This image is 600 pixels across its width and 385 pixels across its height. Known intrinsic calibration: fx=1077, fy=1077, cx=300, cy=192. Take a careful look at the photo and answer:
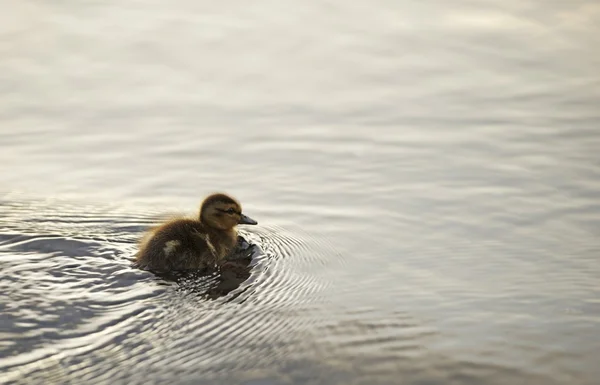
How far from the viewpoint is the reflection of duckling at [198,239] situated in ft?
19.0

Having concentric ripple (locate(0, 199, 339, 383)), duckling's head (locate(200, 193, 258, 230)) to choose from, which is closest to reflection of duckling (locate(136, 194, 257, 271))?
duckling's head (locate(200, 193, 258, 230))

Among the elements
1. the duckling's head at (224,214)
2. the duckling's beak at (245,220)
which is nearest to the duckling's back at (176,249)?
the duckling's head at (224,214)

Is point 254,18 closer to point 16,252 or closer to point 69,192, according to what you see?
point 69,192

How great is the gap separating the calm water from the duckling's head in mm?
154

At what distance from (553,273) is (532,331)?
701 millimetres

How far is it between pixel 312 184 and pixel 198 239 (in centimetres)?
103

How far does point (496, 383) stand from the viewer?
4461 millimetres

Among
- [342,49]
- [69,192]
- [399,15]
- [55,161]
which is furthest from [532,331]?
[399,15]

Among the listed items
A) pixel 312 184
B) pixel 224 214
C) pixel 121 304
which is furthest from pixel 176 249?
pixel 312 184

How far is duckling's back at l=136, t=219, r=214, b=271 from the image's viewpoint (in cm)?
575

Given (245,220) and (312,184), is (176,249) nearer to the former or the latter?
(245,220)

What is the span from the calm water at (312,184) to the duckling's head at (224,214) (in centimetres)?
15

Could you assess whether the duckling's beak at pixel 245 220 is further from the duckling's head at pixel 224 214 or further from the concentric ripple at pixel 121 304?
the concentric ripple at pixel 121 304

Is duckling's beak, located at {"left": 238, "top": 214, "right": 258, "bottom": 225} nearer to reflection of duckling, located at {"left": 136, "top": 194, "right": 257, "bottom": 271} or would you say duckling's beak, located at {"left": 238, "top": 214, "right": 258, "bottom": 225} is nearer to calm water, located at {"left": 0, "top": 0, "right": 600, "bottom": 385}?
reflection of duckling, located at {"left": 136, "top": 194, "right": 257, "bottom": 271}
